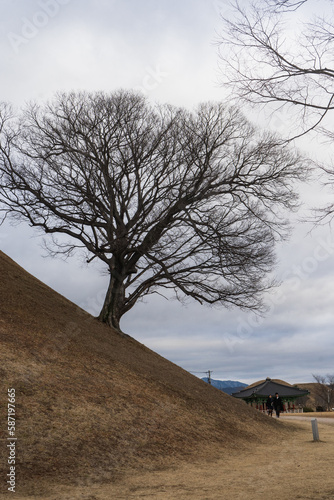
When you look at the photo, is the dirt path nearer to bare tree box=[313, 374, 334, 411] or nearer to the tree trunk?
the tree trunk

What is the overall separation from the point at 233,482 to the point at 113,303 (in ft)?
48.9

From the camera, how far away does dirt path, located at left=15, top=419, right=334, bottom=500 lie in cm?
827

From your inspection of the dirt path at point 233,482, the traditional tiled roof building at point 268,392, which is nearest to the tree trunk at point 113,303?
the dirt path at point 233,482

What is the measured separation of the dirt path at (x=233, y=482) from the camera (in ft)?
27.1

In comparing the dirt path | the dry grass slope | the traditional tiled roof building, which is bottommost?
the dirt path

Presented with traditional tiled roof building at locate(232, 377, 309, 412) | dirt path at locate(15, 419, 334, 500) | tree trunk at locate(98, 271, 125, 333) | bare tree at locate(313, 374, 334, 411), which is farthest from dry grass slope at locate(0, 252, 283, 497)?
bare tree at locate(313, 374, 334, 411)

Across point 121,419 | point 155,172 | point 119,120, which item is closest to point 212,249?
point 155,172

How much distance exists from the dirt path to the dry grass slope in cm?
55

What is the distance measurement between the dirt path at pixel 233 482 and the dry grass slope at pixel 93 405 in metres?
0.55

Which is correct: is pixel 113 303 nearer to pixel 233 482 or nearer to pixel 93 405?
pixel 93 405

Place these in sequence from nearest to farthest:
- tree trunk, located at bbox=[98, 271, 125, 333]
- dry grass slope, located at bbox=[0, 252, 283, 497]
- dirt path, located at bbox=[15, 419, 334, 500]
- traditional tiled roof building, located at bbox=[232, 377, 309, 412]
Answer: dirt path, located at bbox=[15, 419, 334, 500] → dry grass slope, located at bbox=[0, 252, 283, 497] → tree trunk, located at bbox=[98, 271, 125, 333] → traditional tiled roof building, located at bbox=[232, 377, 309, 412]

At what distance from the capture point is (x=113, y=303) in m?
23.8

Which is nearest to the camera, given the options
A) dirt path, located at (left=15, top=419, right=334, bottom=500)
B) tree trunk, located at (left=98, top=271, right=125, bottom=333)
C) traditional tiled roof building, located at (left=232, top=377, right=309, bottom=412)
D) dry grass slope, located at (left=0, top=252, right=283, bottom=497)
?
dirt path, located at (left=15, top=419, right=334, bottom=500)

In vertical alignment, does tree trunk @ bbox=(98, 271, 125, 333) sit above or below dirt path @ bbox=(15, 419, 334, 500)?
above
